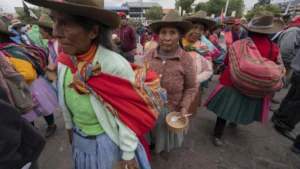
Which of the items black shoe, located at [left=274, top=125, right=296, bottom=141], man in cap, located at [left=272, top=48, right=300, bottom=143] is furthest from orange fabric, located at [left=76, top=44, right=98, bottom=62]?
black shoe, located at [left=274, top=125, right=296, bottom=141]

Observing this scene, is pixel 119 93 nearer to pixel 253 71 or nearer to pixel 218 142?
pixel 253 71

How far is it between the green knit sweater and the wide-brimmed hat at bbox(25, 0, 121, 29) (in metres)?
0.43

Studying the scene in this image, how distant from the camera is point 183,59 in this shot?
1879 mm

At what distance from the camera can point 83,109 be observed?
1124 millimetres

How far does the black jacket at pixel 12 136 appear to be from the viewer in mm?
842

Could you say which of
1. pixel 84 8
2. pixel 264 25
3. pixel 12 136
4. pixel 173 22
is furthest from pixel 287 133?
pixel 12 136

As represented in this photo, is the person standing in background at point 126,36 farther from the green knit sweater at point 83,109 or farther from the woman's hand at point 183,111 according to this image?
the green knit sweater at point 83,109

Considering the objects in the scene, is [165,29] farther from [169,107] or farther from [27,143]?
[27,143]

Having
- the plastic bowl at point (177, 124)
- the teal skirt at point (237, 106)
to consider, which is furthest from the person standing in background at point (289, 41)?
the plastic bowl at point (177, 124)

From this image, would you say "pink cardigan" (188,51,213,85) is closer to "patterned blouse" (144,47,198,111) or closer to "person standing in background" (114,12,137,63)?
"patterned blouse" (144,47,198,111)

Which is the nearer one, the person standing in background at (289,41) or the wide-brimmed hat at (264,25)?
the wide-brimmed hat at (264,25)

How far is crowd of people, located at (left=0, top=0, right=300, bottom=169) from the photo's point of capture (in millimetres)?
956

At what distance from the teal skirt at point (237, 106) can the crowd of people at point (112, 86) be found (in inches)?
0.5

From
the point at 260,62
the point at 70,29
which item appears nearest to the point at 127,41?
the point at 260,62
